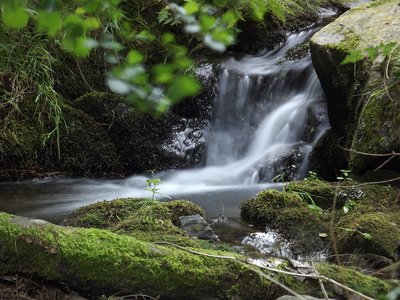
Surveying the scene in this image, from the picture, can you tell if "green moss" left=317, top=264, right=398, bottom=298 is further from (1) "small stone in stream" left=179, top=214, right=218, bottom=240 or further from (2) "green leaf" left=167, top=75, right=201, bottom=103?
(2) "green leaf" left=167, top=75, right=201, bottom=103

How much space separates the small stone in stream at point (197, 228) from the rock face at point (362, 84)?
61.0 inches

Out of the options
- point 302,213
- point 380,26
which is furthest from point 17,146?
point 380,26

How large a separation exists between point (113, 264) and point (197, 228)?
135 centimetres

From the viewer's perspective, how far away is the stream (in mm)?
5045

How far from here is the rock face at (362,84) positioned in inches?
174

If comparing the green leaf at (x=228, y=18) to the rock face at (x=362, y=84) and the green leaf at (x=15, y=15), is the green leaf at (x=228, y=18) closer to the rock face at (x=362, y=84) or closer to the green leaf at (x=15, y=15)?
the green leaf at (x=15, y=15)

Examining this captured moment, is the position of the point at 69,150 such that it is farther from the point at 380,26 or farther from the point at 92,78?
the point at 380,26

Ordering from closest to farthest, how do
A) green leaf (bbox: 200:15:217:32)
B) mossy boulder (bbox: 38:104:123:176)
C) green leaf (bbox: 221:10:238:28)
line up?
green leaf (bbox: 200:15:217:32) < green leaf (bbox: 221:10:238:28) < mossy boulder (bbox: 38:104:123:176)

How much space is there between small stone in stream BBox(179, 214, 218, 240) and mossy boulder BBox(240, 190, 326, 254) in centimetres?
57

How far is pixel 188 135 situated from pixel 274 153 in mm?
1323

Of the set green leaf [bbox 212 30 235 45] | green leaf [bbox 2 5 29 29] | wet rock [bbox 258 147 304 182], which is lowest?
wet rock [bbox 258 147 304 182]

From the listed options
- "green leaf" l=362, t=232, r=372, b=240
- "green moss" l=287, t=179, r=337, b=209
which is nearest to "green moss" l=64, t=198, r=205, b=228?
"green moss" l=287, t=179, r=337, b=209

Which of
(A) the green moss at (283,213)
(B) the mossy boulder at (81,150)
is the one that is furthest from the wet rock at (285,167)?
(B) the mossy boulder at (81,150)

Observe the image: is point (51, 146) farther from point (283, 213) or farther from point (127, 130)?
point (283, 213)
